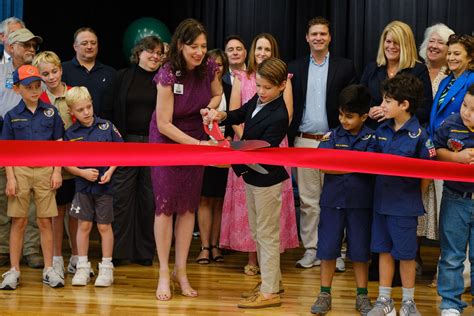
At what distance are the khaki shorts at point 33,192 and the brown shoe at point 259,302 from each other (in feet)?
4.46

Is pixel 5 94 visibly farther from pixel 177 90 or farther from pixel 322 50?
pixel 322 50

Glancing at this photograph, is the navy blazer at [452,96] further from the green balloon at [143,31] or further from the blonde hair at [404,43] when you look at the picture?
the green balloon at [143,31]

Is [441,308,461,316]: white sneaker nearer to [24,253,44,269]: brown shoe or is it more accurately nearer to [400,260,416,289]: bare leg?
[400,260,416,289]: bare leg

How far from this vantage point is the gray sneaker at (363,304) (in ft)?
16.4

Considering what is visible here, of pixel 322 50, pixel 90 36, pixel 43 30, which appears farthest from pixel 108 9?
pixel 322 50

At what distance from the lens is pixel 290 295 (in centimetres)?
545

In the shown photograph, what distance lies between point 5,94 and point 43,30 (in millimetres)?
2897

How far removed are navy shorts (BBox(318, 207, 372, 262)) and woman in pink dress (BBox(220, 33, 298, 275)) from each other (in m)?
1.21

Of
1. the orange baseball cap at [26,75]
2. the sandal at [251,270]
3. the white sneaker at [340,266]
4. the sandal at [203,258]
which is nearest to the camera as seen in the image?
the orange baseball cap at [26,75]

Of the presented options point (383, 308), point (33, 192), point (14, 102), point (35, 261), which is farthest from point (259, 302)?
point (14, 102)

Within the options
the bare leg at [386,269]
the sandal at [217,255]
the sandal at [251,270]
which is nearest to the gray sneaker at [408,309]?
the bare leg at [386,269]

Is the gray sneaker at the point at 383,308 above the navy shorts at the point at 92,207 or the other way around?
the other way around

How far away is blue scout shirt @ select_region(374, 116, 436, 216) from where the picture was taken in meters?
4.75

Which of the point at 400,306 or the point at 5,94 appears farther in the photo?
the point at 5,94
